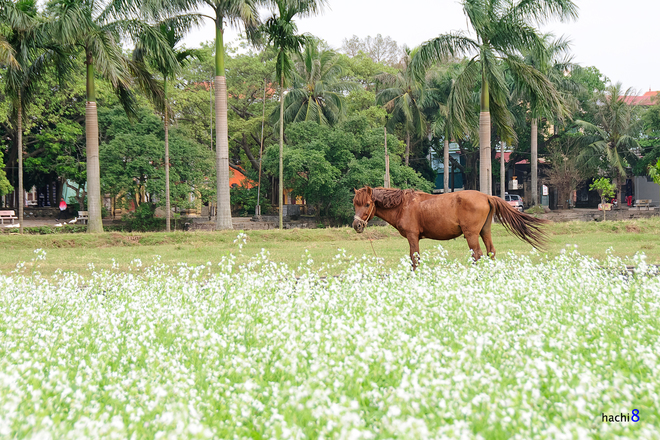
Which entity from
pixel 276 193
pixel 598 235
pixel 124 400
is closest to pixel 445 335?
pixel 124 400

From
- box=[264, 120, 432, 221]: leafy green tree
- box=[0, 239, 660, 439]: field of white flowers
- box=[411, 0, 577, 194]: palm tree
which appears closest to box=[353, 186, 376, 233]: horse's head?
box=[0, 239, 660, 439]: field of white flowers

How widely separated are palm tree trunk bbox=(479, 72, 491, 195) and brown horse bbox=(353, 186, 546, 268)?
13.3m

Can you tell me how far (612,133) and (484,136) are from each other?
30.6m

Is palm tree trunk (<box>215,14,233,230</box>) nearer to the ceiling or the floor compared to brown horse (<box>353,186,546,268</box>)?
nearer to the ceiling

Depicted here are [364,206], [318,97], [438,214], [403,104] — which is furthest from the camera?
[403,104]

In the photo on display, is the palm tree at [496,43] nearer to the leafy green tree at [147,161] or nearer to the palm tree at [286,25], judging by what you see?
the palm tree at [286,25]

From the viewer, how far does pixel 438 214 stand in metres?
Answer: 10.1

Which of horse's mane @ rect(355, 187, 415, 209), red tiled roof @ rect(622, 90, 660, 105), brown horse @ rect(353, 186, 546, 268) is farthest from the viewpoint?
red tiled roof @ rect(622, 90, 660, 105)

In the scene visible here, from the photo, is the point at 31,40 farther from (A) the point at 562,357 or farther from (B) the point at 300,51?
(A) the point at 562,357

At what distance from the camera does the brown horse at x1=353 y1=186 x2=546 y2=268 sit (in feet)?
32.8

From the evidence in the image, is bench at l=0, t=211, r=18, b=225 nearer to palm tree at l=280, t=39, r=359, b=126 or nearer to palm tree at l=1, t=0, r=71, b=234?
palm tree at l=1, t=0, r=71, b=234

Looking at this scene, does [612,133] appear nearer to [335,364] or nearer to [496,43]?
[496,43]

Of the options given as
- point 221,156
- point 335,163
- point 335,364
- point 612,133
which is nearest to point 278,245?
point 221,156

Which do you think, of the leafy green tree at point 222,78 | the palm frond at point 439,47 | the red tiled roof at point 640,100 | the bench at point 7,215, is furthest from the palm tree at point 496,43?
the red tiled roof at point 640,100
